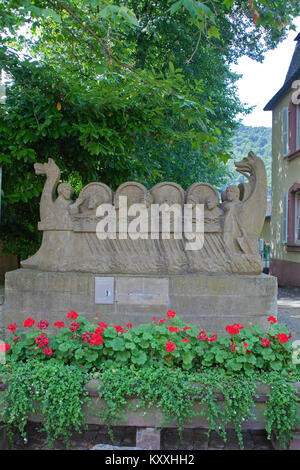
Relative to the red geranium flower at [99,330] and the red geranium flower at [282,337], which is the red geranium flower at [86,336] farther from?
the red geranium flower at [282,337]

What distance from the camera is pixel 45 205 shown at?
15.9 feet

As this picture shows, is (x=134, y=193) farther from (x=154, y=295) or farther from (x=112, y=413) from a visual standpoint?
(x=112, y=413)

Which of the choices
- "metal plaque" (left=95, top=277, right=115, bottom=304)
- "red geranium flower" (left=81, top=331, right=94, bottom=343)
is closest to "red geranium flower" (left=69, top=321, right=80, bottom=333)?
"red geranium flower" (left=81, top=331, right=94, bottom=343)

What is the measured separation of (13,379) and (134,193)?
2.74m

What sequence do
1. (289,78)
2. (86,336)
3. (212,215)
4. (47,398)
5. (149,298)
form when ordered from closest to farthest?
1. (47,398)
2. (86,336)
3. (149,298)
4. (212,215)
5. (289,78)

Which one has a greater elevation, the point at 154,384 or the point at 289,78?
the point at 289,78

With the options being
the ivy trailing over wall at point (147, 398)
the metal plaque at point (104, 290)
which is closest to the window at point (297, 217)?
the metal plaque at point (104, 290)

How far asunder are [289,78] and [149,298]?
10.2 m

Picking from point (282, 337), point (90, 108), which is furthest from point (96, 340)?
point (90, 108)

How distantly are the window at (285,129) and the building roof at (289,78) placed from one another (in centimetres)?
63

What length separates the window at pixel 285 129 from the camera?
1219 centimetres

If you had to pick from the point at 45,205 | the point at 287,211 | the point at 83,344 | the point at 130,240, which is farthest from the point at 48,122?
the point at 287,211

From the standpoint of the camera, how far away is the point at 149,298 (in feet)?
15.0

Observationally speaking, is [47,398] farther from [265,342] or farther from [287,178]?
[287,178]
